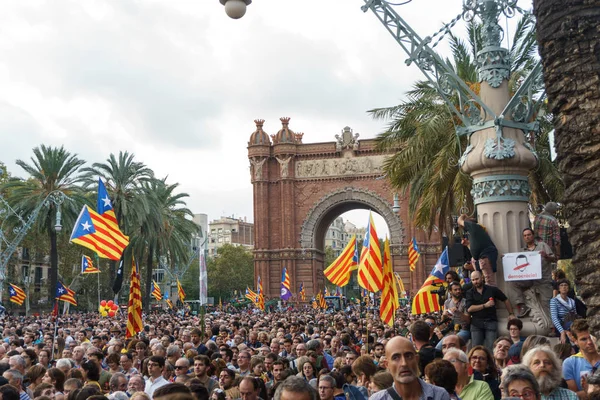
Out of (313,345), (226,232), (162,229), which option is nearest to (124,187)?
(162,229)

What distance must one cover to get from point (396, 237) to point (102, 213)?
38.1 m

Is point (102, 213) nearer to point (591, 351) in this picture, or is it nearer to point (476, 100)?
point (476, 100)

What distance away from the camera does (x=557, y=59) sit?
6426 millimetres

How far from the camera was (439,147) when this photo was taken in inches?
773

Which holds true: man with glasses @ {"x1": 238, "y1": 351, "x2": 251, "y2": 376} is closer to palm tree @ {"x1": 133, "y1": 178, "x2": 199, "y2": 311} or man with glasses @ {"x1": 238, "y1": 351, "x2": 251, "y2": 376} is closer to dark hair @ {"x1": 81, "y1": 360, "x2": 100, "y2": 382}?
dark hair @ {"x1": 81, "y1": 360, "x2": 100, "y2": 382}

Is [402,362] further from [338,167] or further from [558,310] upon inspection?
[338,167]

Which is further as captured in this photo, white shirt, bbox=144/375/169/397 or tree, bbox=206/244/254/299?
tree, bbox=206/244/254/299

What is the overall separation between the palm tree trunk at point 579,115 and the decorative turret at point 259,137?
49.4 metres

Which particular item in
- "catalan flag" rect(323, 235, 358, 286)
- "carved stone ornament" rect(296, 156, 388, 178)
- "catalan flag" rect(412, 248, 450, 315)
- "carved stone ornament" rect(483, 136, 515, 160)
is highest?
"carved stone ornament" rect(296, 156, 388, 178)

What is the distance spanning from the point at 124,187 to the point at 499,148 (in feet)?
94.4

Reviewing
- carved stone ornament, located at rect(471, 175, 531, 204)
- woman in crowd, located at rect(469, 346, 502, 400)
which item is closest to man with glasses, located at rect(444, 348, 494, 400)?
woman in crowd, located at rect(469, 346, 502, 400)

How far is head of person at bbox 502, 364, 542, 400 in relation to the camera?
434cm

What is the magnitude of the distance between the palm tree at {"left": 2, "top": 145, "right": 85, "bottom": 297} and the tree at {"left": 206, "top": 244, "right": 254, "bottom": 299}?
56405 mm

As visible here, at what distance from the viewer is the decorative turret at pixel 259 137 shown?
55656 millimetres
